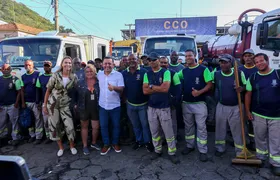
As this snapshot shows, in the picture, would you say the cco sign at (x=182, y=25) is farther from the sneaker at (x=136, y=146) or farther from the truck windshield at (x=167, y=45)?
the sneaker at (x=136, y=146)

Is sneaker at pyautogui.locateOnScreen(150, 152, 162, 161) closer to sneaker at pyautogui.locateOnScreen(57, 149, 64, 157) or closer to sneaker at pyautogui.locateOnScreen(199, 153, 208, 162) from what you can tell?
sneaker at pyautogui.locateOnScreen(199, 153, 208, 162)

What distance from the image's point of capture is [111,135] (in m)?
4.73

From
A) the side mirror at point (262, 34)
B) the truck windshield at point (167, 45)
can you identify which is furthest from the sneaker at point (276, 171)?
the truck windshield at point (167, 45)

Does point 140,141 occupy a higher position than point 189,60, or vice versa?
point 189,60

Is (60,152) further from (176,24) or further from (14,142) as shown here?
(176,24)

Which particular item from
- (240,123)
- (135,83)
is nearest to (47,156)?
(135,83)

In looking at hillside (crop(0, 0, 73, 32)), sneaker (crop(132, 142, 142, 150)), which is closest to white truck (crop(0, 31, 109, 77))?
sneaker (crop(132, 142, 142, 150))

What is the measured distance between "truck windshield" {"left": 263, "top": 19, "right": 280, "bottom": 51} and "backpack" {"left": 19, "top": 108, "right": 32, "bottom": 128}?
5.70m

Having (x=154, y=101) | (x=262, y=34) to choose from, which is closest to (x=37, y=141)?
(x=154, y=101)

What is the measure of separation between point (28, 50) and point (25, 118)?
2.14m

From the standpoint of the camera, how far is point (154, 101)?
12.6ft

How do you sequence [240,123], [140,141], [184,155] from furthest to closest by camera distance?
1. [140,141]
2. [184,155]
3. [240,123]

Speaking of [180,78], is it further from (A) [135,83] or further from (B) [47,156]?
(B) [47,156]

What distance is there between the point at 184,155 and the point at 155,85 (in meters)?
1.46
